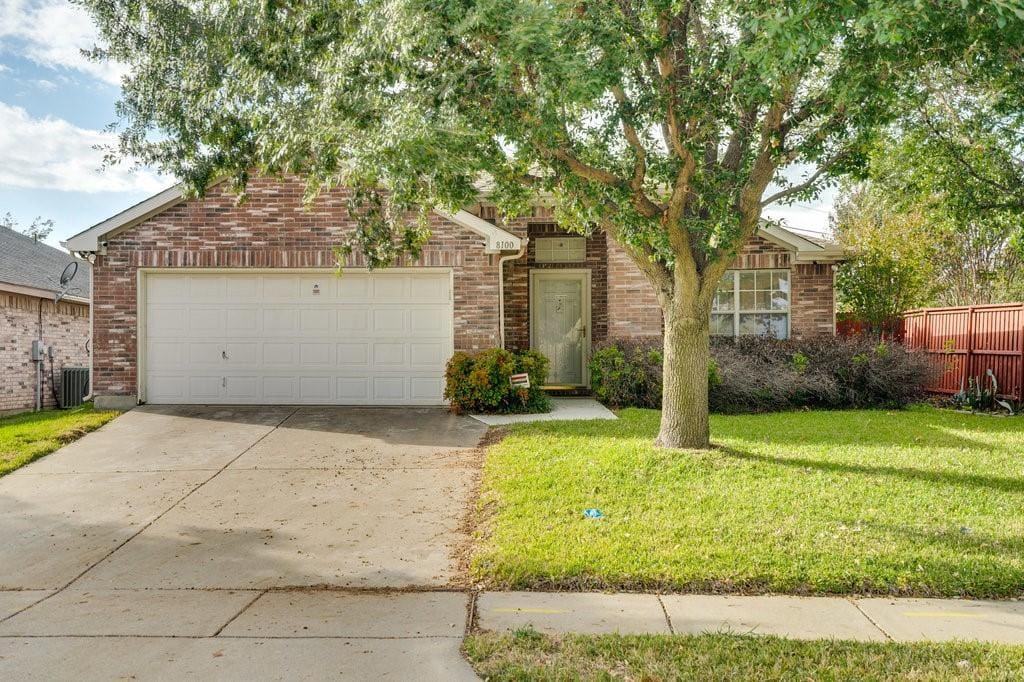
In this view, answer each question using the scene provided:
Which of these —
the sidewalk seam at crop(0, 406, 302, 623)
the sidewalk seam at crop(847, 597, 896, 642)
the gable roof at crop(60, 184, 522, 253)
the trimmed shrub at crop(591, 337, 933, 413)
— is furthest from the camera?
the trimmed shrub at crop(591, 337, 933, 413)

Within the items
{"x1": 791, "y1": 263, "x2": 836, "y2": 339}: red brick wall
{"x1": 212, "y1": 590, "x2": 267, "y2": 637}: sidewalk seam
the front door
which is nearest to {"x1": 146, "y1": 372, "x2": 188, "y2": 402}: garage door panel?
the front door

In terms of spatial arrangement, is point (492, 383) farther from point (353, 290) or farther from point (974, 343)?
point (974, 343)

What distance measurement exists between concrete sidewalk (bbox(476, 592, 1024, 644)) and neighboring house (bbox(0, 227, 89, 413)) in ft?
45.0

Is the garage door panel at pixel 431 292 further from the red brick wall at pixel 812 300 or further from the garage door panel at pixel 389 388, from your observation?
the red brick wall at pixel 812 300

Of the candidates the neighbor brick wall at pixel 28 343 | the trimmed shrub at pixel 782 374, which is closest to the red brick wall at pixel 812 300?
the trimmed shrub at pixel 782 374

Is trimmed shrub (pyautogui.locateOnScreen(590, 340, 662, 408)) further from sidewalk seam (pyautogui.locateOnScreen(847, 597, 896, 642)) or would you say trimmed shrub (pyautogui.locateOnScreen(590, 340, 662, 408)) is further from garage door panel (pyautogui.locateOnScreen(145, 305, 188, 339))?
sidewalk seam (pyautogui.locateOnScreen(847, 597, 896, 642))

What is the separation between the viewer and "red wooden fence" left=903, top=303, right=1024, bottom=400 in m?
13.5

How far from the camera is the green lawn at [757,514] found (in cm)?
527

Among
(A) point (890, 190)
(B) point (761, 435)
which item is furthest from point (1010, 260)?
(B) point (761, 435)

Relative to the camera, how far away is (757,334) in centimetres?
1435

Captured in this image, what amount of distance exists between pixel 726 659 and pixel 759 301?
11.3 m

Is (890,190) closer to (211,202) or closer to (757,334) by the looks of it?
(757,334)

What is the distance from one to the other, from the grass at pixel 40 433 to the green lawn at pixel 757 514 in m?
5.94

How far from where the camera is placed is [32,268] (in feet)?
55.7
